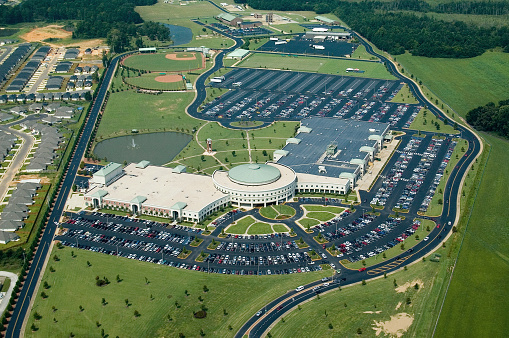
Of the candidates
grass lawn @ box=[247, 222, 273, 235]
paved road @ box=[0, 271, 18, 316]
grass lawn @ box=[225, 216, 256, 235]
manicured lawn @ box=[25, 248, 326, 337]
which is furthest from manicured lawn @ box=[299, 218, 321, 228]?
paved road @ box=[0, 271, 18, 316]

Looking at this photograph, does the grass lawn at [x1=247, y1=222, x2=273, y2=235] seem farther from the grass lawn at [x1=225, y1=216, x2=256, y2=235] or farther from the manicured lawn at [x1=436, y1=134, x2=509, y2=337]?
the manicured lawn at [x1=436, y1=134, x2=509, y2=337]

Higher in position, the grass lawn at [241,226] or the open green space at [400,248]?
the grass lawn at [241,226]

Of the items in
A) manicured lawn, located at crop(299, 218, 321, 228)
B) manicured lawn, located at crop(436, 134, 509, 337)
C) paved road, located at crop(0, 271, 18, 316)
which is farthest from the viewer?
manicured lawn, located at crop(299, 218, 321, 228)

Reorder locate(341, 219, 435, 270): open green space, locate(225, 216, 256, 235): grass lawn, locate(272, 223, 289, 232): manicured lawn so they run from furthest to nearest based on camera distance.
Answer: locate(272, 223, 289, 232): manicured lawn < locate(225, 216, 256, 235): grass lawn < locate(341, 219, 435, 270): open green space

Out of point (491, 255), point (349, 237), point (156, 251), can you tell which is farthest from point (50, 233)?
point (491, 255)

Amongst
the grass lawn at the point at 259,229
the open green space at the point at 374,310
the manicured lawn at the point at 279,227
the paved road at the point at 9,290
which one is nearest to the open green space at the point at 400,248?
the open green space at the point at 374,310

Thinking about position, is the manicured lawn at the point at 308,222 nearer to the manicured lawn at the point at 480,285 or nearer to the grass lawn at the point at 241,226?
the grass lawn at the point at 241,226
